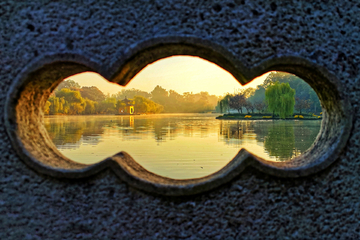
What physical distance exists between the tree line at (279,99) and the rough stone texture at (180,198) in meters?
20.1

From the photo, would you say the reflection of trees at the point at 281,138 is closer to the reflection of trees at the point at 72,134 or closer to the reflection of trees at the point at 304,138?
the reflection of trees at the point at 304,138

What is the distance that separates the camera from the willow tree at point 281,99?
2077 cm

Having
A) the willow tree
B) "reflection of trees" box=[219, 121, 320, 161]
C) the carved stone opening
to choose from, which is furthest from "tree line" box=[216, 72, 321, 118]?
the carved stone opening

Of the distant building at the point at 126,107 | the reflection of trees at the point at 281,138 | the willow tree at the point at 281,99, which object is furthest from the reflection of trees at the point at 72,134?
the distant building at the point at 126,107

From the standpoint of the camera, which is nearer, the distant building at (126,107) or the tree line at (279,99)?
the tree line at (279,99)

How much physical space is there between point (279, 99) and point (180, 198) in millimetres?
20770

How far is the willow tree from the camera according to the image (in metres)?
20.8

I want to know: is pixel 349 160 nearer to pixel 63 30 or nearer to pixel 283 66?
pixel 283 66

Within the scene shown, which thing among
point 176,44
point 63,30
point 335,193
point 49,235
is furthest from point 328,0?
point 49,235

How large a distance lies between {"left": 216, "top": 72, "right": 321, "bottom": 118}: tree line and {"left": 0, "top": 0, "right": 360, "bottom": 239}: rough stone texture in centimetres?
2006

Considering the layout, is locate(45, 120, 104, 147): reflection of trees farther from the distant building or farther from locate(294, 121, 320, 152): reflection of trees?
the distant building

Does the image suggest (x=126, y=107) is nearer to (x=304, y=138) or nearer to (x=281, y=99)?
(x=281, y=99)

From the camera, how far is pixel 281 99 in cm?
2072

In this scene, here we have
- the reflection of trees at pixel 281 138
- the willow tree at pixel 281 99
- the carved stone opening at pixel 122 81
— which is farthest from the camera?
the willow tree at pixel 281 99
